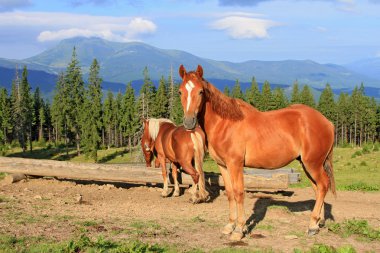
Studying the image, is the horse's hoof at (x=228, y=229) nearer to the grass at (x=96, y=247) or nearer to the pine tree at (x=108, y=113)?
the grass at (x=96, y=247)

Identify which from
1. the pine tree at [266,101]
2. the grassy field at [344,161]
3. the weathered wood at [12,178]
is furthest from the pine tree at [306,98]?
the weathered wood at [12,178]

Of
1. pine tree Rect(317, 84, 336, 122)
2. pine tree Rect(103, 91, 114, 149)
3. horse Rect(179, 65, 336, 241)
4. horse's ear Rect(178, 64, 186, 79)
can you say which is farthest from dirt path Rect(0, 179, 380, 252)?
pine tree Rect(317, 84, 336, 122)

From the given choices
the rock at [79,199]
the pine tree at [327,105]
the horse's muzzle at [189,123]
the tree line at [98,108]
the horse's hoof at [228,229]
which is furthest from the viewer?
the pine tree at [327,105]

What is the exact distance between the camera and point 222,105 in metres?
8.45

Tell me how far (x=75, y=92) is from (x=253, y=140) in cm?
7413

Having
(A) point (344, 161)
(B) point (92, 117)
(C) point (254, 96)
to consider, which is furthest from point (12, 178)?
(C) point (254, 96)

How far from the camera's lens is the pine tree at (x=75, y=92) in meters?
77.2

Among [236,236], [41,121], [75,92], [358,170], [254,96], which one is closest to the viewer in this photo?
[236,236]

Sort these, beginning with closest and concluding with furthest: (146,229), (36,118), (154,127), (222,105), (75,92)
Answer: (222,105) < (146,229) < (154,127) < (75,92) < (36,118)

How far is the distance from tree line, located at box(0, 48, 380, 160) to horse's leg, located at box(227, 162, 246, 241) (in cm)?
5259

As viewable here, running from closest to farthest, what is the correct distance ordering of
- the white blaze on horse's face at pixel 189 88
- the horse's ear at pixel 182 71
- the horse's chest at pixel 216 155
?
the white blaze on horse's face at pixel 189 88, the horse's ear at pixel 182 71, the horse's chest at pixel 216 155

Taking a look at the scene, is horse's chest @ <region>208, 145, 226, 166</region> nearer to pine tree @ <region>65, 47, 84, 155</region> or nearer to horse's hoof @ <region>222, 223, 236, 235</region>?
horse's hoof @ <region>222, 223, 236, 235</region>

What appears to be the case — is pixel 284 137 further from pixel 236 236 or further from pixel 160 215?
pixel 160 215

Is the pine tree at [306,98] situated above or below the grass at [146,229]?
above
